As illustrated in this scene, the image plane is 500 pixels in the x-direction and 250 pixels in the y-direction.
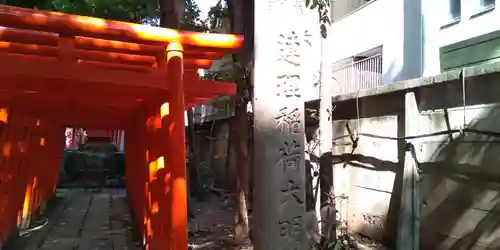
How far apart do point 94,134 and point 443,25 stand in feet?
58.6

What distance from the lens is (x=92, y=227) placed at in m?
10.2

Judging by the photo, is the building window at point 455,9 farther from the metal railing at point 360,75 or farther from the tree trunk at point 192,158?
the tree trunk at point 192,158

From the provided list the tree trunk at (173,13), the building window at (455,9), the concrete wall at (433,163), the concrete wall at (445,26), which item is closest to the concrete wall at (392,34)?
the concrete wall at (445,26)

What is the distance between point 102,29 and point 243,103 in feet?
13.5

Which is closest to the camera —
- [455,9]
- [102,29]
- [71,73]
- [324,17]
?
[102,29]

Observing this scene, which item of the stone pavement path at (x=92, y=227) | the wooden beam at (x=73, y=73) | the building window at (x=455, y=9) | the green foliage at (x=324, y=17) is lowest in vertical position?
the stone pavement path at (x=92, y=227)

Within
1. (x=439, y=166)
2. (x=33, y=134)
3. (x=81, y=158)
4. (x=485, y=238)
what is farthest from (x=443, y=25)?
(x=81, y=158)

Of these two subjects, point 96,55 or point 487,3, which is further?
point 487,3

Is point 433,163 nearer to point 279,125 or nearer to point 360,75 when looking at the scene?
point 279,125

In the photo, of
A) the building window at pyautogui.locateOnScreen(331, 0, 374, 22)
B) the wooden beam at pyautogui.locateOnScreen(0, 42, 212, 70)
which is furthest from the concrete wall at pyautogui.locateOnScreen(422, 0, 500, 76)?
the wooden beam at pyautogui.locateOnScreen(0, 42, 212, 70)

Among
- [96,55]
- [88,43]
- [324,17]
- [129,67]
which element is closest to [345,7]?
[324,17]

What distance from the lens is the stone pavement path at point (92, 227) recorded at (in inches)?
335

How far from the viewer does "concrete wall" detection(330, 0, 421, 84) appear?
1109 centimetres

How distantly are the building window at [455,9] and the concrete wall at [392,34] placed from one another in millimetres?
822
